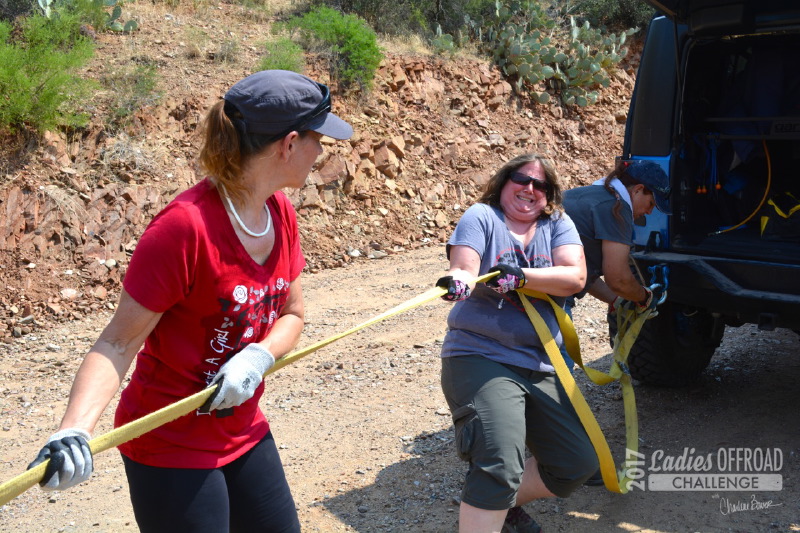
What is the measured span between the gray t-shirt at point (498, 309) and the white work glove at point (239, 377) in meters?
1.04

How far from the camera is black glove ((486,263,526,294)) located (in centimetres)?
282

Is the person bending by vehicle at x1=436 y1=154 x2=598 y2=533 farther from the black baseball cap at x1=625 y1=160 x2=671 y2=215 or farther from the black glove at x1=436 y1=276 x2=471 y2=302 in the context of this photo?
the black baseball cap at x1=625 y1=160 x2=671 y2=215

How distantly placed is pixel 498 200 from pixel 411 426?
5.49 feet

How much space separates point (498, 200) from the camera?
3199 millimetres

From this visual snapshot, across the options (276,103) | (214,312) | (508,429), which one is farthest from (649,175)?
(214,312)

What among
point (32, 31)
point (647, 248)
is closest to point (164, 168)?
point (32, 31)

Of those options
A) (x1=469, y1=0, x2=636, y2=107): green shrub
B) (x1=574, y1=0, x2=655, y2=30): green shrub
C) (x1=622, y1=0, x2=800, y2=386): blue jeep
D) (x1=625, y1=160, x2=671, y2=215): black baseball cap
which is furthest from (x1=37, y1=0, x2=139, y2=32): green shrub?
(x1=574, y1=0, x2=655, y2=30): green shrub

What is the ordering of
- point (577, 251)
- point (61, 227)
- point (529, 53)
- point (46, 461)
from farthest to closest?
point (529, 53)
point (61, 227)
point (577, 251)
point (46, 461)

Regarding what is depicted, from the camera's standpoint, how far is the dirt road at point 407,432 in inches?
138

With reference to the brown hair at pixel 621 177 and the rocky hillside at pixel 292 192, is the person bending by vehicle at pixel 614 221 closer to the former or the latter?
the brown hair at pixel 621 177

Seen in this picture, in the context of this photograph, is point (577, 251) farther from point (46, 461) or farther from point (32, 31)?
point (32, 31)

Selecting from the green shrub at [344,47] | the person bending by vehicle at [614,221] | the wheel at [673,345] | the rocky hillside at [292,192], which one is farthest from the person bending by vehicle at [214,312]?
the green shrub at [344,47]

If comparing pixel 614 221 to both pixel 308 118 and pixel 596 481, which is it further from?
pixel 308 118

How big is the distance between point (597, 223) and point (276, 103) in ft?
6.31
